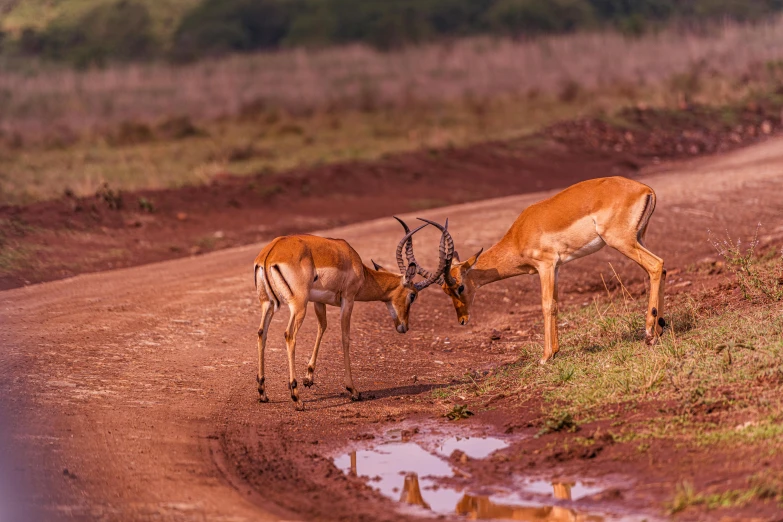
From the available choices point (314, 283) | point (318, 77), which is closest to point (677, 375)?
point (314, 283)

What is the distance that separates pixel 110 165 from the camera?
22.7 metres

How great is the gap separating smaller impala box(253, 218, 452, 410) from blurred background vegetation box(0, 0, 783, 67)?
1483 inches

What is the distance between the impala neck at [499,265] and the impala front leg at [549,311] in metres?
0.36

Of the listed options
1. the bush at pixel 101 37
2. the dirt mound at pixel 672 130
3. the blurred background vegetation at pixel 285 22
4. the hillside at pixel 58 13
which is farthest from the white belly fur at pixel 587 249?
the hillside at pixel 58 13

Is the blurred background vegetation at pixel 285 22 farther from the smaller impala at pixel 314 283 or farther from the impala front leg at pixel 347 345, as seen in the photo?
the impala front leg at pixel 347 345

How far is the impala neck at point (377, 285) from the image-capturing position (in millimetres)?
9641

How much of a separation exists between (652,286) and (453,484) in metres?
3.49

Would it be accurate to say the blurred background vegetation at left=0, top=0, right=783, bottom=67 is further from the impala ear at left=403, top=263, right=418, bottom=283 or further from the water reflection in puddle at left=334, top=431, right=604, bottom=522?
the water reflection in puddle at left=334, top=431, right=604, bottom=522

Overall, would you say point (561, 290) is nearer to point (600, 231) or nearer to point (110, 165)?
point (600, 231)

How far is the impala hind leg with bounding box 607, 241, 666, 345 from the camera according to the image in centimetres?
924

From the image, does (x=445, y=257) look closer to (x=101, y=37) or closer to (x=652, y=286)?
(x=652, y=286)

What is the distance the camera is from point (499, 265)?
33.0 feet

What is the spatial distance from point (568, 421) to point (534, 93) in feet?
82.8

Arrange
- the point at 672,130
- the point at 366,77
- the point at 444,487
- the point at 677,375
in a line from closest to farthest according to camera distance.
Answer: the point at 444,487, the point at 677,375, the point at 672,130, the point at 366,77
